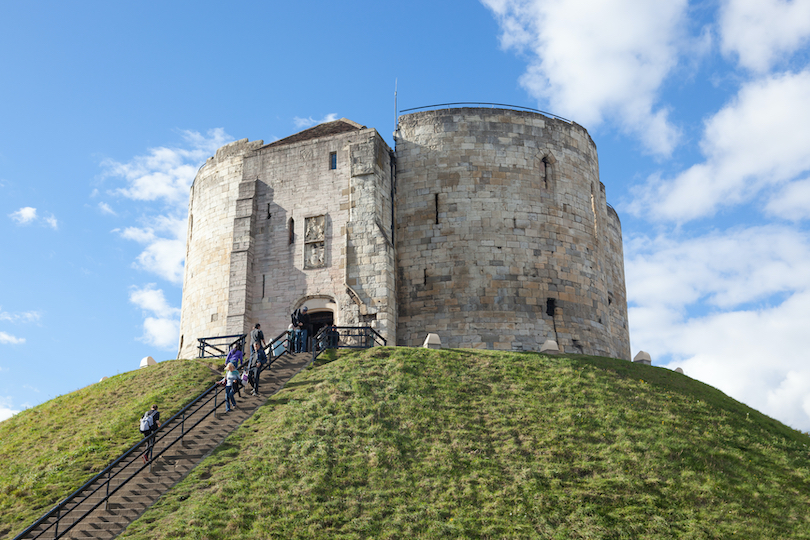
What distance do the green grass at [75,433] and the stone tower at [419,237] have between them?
582 cm

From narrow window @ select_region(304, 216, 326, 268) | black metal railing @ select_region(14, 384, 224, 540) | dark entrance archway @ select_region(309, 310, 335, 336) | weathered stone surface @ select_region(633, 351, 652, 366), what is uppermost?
narrow window @ select_region(304, 216, 326, 268)

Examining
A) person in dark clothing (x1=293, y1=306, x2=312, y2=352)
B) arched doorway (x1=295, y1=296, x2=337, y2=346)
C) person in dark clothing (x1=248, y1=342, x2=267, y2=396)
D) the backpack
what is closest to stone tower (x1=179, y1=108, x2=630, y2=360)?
arched doorway (x1=295, y1=296, x2=337, y2=346)

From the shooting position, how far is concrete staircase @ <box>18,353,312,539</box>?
13.0 metres

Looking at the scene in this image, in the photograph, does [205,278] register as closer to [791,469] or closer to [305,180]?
[305,180]

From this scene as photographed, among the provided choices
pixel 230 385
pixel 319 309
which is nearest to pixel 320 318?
pixel 319 309

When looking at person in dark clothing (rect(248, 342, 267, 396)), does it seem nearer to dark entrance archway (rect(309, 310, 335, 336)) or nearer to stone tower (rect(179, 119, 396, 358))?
stone tower (rect(179, 119, 396, 358))

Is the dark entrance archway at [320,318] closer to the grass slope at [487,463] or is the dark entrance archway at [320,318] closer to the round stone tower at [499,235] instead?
the round stone tower at [499,235]

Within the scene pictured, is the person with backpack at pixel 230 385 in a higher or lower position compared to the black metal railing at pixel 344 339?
lower

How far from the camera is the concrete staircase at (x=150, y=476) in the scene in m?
13.0

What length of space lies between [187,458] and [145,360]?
34.0ft

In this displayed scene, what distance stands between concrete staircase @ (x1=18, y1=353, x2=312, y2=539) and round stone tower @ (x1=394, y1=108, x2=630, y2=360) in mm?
9225

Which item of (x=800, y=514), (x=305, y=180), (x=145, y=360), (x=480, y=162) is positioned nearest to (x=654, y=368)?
(x=800, y=514)

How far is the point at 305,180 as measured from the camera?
27.8m

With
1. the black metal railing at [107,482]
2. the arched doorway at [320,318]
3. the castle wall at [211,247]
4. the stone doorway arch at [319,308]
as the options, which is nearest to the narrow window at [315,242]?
the stone doorway arch at [319,308]
